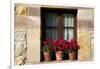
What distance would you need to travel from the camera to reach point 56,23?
23.4ft

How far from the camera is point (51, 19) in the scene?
7.12m

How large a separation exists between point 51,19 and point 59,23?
0.77ft

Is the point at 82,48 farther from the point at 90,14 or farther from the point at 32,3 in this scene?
the point at 32,3

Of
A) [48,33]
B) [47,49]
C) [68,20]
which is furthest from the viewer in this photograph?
[68,20]

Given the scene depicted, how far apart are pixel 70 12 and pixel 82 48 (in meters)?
1.00

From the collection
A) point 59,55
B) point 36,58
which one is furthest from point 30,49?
point 59,55

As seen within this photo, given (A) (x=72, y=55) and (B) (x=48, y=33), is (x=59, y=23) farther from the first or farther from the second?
(A) (x=72, y=55)

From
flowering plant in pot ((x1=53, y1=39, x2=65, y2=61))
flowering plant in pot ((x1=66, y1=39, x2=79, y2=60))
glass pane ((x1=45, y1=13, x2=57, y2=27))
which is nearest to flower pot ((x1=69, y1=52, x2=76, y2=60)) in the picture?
flowering plant in pot ((x1=66, y1=39, x2=79, y2=60))

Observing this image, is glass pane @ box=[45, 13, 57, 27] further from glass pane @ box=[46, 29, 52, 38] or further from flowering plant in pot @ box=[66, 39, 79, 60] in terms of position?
flowering plant in pot @ box=[66, 39, 79, 60]

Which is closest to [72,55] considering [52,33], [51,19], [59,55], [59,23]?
[59,55]

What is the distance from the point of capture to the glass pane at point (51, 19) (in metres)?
7.08

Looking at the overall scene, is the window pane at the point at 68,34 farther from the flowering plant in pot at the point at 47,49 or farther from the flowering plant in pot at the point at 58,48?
the flowering plant in pot at the point at 47,49

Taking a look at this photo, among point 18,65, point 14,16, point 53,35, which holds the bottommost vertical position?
point 18,65

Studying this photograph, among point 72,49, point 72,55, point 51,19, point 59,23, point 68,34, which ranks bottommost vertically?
point 72,55
